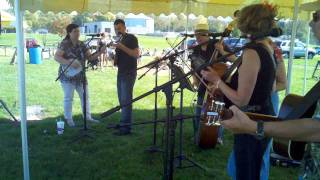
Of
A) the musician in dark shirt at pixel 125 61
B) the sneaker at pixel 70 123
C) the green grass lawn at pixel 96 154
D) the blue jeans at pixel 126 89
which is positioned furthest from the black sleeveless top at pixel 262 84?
the sneaker at pixel 70 123

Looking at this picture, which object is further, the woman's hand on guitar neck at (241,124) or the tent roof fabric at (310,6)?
the tent roof fabric at (310,6)

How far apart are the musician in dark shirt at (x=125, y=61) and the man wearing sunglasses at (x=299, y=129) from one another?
4583 mm

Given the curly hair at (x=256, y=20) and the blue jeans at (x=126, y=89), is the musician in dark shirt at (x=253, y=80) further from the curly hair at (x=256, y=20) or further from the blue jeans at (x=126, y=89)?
the blue jeans at (x=126, y=89)

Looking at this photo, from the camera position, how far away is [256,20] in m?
2.47

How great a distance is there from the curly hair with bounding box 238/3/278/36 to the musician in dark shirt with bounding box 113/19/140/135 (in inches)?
145

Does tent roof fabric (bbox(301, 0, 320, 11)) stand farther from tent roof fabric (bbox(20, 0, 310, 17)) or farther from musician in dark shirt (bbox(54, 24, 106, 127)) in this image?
musician in dark shirt (bbox(54, 24, 106, 127))

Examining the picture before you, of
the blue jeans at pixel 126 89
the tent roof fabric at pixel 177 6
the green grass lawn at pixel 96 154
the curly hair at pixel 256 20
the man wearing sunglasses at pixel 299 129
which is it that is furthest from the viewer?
the blue jeans at pixel 126 89

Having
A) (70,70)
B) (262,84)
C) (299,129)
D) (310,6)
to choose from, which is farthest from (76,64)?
(299,129)

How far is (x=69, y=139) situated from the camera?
595cm

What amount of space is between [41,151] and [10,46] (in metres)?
18.9

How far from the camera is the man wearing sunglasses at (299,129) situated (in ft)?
4.84

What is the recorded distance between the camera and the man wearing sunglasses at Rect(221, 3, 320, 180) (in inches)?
58.1

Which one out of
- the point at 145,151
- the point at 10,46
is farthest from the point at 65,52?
the point at 10,46

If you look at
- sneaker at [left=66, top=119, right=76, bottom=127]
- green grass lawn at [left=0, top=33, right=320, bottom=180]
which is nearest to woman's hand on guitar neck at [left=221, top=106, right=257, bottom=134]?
green grass lawn at [left=0, top=33, right=320, bottom=180]
